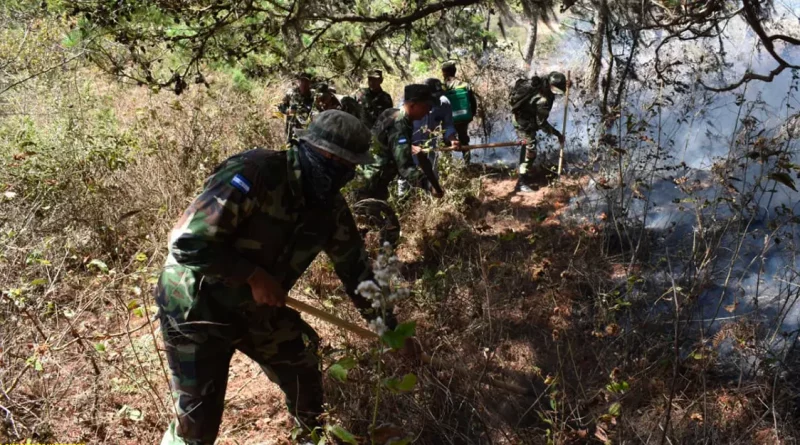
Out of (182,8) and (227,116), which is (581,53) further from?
(182,8)

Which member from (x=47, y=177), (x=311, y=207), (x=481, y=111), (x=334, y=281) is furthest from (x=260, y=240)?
(x=481, y=111)

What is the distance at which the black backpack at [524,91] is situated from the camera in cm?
607

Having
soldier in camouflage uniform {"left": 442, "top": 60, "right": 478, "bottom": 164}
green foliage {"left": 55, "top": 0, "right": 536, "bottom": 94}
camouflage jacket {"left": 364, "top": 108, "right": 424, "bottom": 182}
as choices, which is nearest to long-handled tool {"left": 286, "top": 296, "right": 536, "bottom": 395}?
camouflage jacket {"left": 364, "top": 108, "right": 424, "bottom": 182}

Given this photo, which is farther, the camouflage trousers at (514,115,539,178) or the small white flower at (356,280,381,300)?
the camouflage trousers at (514,115,539,178)

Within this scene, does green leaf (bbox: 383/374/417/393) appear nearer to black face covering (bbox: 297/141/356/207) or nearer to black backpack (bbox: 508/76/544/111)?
black face covering (bbox: 297/141/356/207)

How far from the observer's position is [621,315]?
3.38 meters

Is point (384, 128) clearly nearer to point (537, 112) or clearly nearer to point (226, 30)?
point (226, 30)

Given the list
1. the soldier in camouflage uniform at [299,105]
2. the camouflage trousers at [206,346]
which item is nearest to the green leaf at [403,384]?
the camouflage trousers at [206,346]

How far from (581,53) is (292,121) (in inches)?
188

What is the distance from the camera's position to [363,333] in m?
2.17

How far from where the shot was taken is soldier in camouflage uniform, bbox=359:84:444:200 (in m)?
3.85

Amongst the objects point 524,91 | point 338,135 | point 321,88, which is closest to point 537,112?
point 524,91

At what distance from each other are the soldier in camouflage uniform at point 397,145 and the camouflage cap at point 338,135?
1.90 m

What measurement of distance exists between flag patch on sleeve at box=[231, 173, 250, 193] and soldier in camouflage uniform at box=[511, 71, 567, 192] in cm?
469
